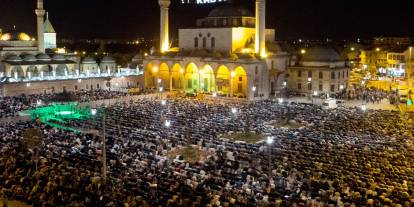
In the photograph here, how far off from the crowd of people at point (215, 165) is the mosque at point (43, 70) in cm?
2247

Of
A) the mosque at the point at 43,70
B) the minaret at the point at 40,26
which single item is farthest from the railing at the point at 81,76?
the minaret at the point at 40,26

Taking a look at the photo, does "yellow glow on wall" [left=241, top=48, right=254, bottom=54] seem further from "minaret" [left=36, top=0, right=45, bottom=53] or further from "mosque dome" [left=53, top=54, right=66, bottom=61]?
"minaret" [left=36, top=0, right=45, bottom=53]

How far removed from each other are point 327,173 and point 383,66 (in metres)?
71.0

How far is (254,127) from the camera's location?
35.7m

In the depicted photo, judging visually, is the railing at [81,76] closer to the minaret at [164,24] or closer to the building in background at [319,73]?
the minaret at [164,24]

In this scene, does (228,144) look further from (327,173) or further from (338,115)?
(338,115)

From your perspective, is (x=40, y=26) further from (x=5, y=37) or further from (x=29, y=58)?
A: (x=29, y=58)

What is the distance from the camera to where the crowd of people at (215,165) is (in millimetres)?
19344

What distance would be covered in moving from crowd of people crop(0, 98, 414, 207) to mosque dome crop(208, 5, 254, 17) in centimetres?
2909

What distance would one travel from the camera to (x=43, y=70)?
64.2 m

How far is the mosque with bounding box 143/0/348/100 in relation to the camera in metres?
57.1

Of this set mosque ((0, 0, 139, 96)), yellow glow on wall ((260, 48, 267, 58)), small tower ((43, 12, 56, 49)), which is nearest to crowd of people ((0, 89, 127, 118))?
mosque ((0, 0, 139, 96))

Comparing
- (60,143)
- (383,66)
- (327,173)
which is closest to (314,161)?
(327,173)

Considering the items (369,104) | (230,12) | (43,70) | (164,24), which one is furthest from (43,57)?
(369,104)
